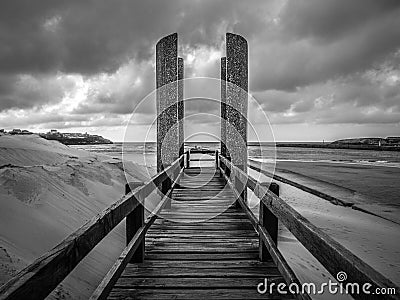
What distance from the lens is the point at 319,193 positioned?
46.0ft

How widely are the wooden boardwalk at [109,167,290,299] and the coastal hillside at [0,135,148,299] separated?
0.76 meters

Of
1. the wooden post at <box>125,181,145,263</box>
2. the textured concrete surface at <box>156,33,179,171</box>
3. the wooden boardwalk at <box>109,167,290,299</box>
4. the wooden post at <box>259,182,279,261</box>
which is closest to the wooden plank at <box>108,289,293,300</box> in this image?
the wooden boardwalk at <box>109,167,290,299</box>

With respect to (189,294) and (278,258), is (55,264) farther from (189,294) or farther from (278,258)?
(278,258)

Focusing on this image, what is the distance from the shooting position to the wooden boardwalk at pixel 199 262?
3242 millimetres

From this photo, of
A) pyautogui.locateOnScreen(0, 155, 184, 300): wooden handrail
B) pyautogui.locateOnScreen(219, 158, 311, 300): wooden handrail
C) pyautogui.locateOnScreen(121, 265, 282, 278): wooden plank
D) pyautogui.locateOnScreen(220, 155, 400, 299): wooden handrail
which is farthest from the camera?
pyautogui.locateOnScreen(121, 265, 282, 278): wooden plank

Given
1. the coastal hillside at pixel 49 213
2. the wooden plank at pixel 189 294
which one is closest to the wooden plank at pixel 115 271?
the wooden plank at pixel 189 294

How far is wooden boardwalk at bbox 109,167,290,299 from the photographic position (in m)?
3.24

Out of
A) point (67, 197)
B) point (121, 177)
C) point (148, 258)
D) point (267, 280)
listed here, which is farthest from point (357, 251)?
point (121, 177)

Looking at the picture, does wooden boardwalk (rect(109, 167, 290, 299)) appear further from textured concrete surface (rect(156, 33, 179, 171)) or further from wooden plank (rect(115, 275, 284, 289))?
textured concrete surface (rect(156, 33, 179, 171))

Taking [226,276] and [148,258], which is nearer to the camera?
[226,276]

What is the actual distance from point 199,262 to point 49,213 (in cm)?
288

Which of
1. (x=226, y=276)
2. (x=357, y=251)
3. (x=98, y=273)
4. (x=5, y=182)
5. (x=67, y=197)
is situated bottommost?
(x=357, y=251)

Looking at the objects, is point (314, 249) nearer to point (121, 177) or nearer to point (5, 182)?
point (5, 182)

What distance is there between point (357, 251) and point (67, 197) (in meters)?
6.13
